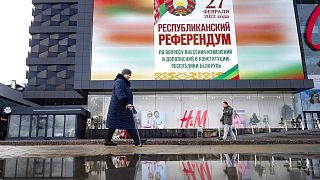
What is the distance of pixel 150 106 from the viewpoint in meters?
23.0

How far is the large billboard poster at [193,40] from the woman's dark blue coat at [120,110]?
671 inches

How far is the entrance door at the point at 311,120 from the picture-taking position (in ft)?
79.8

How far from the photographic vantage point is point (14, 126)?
23.8m

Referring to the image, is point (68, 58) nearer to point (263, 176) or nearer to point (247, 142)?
point (247, 142)

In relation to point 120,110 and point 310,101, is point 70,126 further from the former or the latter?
point 310,101

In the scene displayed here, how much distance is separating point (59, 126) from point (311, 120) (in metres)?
25.4

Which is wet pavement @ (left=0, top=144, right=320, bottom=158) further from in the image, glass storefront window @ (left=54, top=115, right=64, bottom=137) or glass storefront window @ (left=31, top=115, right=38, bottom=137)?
glass storefront window @ (left=31, top=115, right=38, bottom=137)

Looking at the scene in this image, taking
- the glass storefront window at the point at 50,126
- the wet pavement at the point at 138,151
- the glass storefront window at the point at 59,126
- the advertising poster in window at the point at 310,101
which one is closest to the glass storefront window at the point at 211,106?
the glass storefront window at the point at 59,126

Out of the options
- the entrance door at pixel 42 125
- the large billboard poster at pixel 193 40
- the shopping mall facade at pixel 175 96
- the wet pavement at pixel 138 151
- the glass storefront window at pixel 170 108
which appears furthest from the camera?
the entrance door at pixel 42 125

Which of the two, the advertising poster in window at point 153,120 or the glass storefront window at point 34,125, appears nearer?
the advertising poster in window at point 153,120

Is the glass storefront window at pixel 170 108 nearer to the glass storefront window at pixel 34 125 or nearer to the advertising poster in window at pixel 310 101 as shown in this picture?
the glass storefront window at pixel 34 125

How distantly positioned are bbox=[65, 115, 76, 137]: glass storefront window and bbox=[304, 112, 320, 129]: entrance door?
22047mm

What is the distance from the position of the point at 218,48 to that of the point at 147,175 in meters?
22.5

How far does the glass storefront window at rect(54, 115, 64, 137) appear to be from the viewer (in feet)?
76.6
